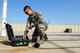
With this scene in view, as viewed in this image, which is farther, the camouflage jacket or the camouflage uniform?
the camouflage jacket

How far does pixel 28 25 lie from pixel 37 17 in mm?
632

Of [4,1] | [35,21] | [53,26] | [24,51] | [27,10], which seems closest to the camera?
[24,51]

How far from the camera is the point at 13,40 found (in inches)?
302

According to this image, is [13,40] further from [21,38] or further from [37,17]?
[37,17]

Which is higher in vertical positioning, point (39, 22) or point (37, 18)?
point (37, 18)

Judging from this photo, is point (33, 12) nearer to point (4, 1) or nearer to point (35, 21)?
point (35, 21)

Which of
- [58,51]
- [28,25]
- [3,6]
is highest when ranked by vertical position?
[3,6]

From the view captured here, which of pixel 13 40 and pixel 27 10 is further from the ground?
pixel 27 10

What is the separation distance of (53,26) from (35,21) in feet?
121

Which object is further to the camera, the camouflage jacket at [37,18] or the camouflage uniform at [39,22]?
the camouflage jacket at [37,18]

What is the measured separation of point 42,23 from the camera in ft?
25.5

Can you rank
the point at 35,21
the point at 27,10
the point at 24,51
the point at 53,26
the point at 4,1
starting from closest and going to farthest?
1. the point at 24,51
2. the point at 27,10
3. the point at 35,21
4. the point at 4,1
5. the point at 53,26

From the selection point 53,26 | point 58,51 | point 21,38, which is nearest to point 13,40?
point 21,38

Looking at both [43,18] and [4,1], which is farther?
[4,1]
